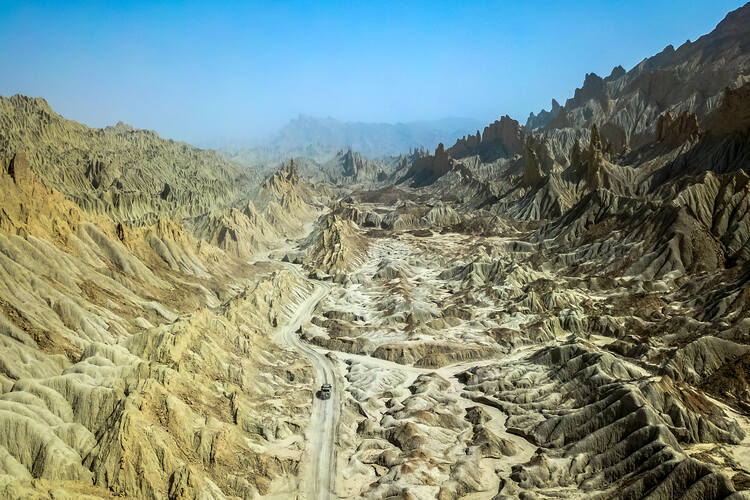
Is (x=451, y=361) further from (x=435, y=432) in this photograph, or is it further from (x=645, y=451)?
(x=645, y=451)

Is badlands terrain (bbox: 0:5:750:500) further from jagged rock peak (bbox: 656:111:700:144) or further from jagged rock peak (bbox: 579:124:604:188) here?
jagged rock peak (bbox: 579:124:604:188)

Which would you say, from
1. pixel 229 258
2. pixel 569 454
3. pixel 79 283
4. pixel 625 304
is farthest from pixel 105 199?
pixel 569 454

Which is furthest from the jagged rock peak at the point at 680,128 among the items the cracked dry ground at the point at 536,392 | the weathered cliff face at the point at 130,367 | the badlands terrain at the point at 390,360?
the weathered cliff face at the point at 130,367

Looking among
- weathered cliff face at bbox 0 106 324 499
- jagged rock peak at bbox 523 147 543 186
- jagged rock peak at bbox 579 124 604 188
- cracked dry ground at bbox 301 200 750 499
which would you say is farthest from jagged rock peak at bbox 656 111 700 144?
weathered cliff face at bbox 0 106 324 499

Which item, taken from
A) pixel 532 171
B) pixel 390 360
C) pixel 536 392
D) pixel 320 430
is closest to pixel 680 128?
pixel 532 171

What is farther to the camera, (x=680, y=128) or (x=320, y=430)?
(x=680, y=128)

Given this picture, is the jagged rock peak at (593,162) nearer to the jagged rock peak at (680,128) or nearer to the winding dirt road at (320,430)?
the jagged rock peak at (680,128)

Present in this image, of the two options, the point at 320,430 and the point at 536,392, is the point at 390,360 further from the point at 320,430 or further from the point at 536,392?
the point at 536,392
